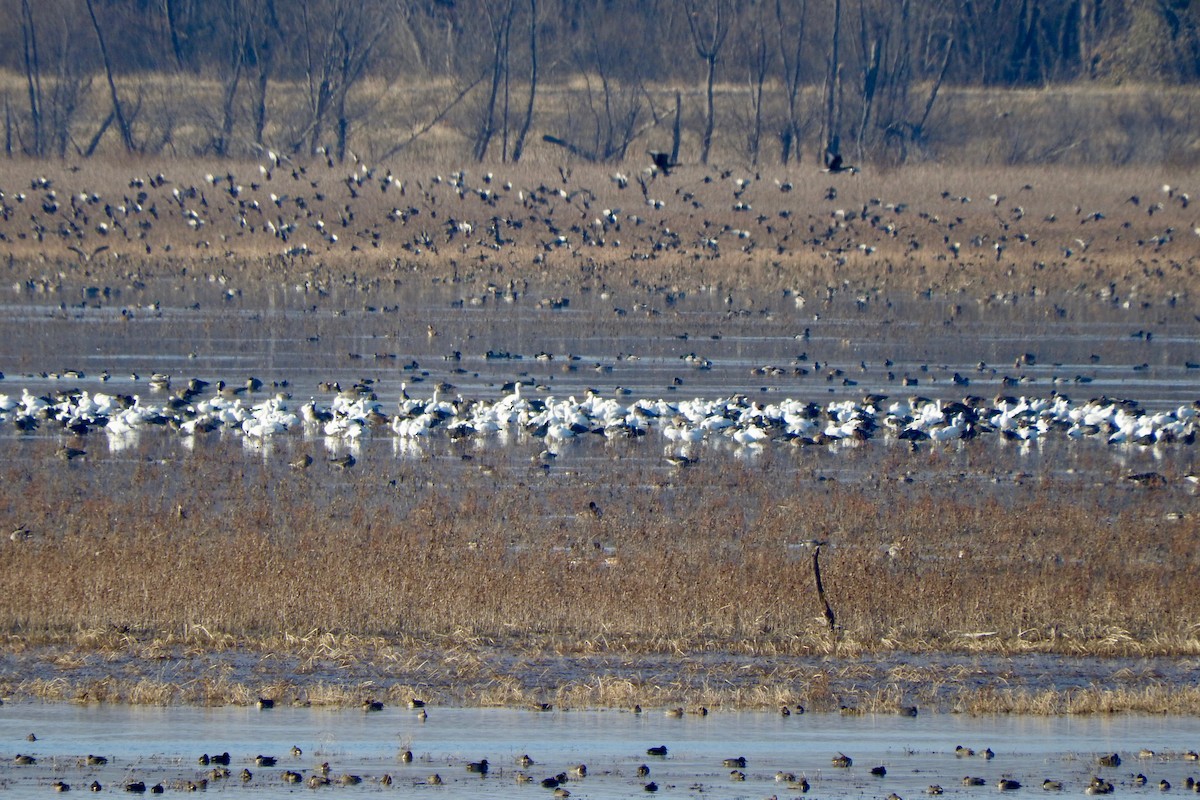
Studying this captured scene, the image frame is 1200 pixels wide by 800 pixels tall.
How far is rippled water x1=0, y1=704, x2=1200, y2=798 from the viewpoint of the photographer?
A: 7.00m

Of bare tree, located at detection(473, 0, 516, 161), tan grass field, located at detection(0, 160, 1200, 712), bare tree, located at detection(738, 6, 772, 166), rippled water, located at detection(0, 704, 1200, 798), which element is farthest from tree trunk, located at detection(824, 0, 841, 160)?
rippled water, located at detection(0, 704, 1200, 798)

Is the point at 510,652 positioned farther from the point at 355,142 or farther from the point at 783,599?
the point at 355,142

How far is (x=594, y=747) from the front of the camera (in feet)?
24.7

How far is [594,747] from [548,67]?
154ft

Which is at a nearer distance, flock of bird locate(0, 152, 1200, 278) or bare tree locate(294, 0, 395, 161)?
flock of bird locate(0, 152, 1200, 278)

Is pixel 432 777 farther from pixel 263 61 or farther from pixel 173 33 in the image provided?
pixel 173 33

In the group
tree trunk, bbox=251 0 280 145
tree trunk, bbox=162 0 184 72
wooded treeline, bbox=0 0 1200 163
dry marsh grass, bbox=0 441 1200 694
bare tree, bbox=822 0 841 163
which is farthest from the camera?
tree trunk, bbox=162 0 184 72

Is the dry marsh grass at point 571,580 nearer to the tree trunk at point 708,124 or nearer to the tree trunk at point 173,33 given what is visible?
the tree trunk at point 708,124

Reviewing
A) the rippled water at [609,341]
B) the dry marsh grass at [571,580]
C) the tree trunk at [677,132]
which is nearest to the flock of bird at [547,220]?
the rippled water at [609,341]

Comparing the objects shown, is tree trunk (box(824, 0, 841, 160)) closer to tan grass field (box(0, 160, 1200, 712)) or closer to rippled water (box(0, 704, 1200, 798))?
tan grass field (box(0, 160, 1200, 712))

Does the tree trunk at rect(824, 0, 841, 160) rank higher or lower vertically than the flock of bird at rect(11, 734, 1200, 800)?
higher

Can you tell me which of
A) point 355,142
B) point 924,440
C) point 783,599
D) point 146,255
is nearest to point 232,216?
point 146,255

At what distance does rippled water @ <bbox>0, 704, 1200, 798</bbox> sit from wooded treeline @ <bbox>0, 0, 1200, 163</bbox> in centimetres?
3374

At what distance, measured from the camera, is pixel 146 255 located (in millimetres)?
28000
